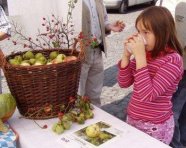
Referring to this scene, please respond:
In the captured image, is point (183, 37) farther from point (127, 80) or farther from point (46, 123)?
point (46, 123)

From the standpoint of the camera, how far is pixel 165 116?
5.50 ft

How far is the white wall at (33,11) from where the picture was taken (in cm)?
194

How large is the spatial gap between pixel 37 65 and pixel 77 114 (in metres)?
0.31

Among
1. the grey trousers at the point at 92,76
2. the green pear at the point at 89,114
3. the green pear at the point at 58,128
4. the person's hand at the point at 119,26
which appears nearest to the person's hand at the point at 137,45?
the green pear at the point at 89,114

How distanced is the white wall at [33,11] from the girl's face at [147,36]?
613mm

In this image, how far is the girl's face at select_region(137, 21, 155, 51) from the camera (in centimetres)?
153

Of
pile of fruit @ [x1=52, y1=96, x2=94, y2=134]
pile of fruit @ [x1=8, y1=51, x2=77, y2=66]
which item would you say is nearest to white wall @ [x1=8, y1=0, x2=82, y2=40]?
pile of fruit @ [x1=8, y1=51, x2=77, y2=66]

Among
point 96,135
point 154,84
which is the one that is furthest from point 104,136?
point 154,84

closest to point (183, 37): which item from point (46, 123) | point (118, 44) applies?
point (46, 123)

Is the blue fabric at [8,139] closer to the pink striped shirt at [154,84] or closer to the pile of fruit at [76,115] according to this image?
the pile of fruit at [76,115]

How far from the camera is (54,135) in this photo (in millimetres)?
1407

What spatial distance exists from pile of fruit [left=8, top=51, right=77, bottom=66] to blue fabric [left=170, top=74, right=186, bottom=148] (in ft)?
3.95

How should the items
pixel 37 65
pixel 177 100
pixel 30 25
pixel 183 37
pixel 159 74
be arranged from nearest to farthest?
1. pixel 37 65
2. pixel 159 74
3. pixel 30 25
4. pixel 183 37
5. pixel 177 100

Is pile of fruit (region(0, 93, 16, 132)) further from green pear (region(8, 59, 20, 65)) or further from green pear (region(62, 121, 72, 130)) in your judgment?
green pear (region(62, 121, 72, 130))
